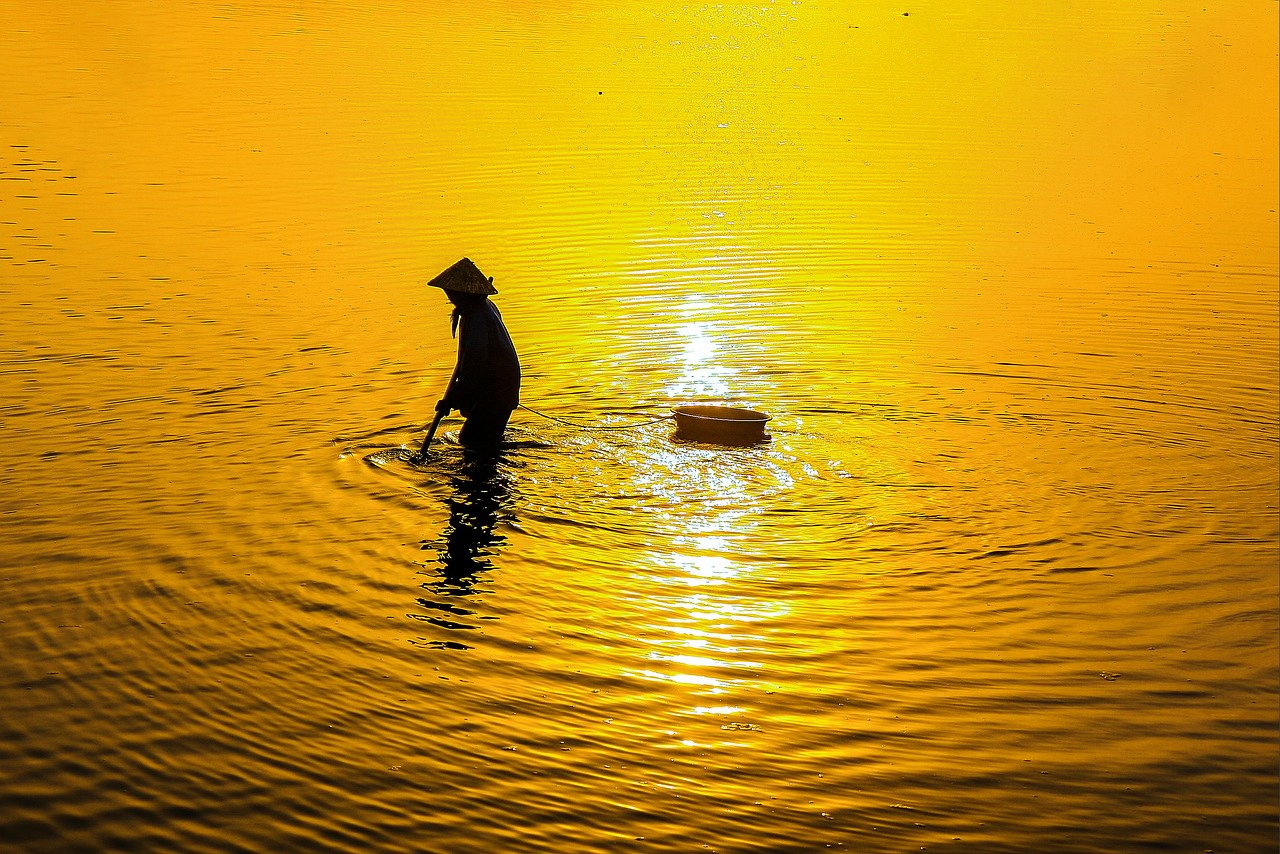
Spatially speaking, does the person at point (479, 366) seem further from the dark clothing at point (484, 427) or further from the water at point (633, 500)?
the water at point (633, 500)

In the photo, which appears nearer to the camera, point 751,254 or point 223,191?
point 751,254

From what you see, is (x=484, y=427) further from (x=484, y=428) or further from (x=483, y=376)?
(x=483, y=376)

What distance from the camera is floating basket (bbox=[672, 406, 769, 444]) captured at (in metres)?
9.26

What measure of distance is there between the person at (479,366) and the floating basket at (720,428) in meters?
1.14

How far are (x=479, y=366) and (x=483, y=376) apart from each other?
9 centimetres

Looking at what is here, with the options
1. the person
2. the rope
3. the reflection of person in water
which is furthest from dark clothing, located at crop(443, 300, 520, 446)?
the rope

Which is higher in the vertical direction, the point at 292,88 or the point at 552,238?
the point at 292,88

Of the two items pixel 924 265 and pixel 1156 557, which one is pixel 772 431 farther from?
pixel 924 265

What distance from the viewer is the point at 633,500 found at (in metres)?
8.54

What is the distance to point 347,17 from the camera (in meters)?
30.3

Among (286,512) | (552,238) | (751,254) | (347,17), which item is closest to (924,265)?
(751,254)

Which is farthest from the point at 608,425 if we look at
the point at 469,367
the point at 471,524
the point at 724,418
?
the point at 471,524

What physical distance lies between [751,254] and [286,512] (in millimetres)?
8360

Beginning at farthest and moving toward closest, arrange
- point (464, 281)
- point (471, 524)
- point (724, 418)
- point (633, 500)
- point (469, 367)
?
point (724, 418), point (469, 367), point (464, 281), point (633, 500), point (471, 524)
